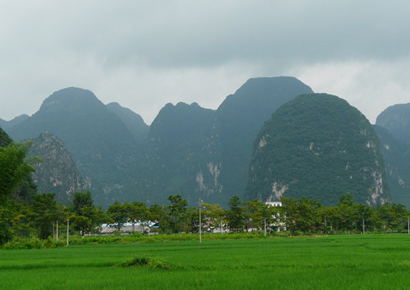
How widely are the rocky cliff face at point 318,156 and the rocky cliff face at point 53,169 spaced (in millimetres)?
82204

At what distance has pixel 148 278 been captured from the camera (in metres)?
12.7

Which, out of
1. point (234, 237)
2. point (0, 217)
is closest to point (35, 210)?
point (0, 217)

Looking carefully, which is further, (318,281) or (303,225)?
(303,225)

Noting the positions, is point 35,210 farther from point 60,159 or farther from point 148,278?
point 60,159

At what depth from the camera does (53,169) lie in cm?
14512

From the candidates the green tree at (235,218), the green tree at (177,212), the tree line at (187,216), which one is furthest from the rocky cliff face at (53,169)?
the green tree at (235,218)

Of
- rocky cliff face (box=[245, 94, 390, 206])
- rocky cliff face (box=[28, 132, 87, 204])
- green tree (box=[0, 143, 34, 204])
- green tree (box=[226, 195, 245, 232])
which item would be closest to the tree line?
A: green tree (box=[226, 195, 245, 232])

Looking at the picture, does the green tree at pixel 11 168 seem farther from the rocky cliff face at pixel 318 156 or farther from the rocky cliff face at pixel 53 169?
the rocky cliff face at pixel 318 156

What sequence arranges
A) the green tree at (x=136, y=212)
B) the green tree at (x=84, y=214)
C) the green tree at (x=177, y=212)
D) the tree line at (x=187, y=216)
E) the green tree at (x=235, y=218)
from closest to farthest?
the tree line at (x=187, y=216) → the green tree at (x=84, y=214) → the green tree at (x=177, y=212) → the green tree at (x=235, y=218) → the green tree at (x=136, y=212)

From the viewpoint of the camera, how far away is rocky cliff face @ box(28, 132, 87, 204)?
140 metres

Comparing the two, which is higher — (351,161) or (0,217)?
(351,161)

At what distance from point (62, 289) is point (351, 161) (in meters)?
159

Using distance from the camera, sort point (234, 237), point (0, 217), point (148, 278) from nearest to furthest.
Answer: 1. point (148, 278)
2. point (0, 217)
3. point (234, 237)

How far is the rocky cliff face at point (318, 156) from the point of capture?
151625 mm
